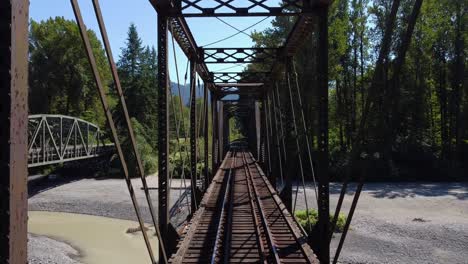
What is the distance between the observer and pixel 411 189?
1065 inches

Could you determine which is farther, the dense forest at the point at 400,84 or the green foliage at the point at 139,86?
the green foliage at the point at 139,86

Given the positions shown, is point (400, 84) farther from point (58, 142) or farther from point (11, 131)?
point (11, 131)

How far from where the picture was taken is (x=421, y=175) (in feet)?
103

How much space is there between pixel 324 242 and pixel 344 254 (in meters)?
7.11

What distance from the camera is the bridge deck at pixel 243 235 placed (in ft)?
22.0

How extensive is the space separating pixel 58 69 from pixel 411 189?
119 feet

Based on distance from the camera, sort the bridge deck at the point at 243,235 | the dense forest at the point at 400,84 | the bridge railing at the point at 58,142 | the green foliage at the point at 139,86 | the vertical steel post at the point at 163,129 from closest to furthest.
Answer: the bridge deck at the point at 243,235, the vertical steel post at the point at 163,129, the bridge railing at the point at 58,142, the dense forest at the point at 400,84, the green foliage at the point at 139,86

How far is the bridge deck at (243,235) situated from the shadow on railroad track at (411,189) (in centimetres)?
1541

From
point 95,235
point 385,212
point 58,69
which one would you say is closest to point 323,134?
point 95,235

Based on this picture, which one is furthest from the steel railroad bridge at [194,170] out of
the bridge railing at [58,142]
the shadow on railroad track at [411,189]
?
the bridge railing at [58,142]

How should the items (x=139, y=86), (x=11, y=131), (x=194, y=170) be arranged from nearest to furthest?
(x=11, y=131), (x=194, y=170), (x=139, y=86)

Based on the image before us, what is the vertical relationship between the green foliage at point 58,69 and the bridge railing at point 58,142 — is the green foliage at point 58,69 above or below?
above

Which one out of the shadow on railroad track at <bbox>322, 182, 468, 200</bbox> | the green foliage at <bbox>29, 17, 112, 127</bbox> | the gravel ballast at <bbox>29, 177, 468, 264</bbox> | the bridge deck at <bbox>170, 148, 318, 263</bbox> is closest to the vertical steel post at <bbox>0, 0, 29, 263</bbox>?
the bridge deck at <bbox>170, 148, 318, 263</bbox>

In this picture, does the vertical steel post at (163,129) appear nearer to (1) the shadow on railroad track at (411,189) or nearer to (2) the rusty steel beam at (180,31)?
(2) the rusty steel beam at (180,31)
